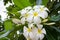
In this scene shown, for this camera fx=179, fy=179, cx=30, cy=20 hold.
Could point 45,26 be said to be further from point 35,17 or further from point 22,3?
point 22,3

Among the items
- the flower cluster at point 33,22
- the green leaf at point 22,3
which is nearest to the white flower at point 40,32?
the flower cluster at point 33,22

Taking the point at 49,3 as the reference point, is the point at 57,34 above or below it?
below

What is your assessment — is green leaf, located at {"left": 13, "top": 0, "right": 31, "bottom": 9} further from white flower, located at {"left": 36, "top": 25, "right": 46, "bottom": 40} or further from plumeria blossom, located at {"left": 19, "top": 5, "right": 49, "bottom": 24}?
white flower, located at {"left": 36, "top": 25, "right": 46, "bottom": 40}

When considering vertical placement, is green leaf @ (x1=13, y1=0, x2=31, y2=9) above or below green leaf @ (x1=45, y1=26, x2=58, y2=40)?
above

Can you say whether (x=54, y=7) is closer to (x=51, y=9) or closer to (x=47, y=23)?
(x=51, y=9)

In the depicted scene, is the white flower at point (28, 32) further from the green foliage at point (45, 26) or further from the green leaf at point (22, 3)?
the green leaf at point (22, 3)

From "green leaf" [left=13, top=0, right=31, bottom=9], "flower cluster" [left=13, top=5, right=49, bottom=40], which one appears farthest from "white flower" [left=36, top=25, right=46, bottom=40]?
"green leaf" [left=13, top=0, right=31, bottom=9]

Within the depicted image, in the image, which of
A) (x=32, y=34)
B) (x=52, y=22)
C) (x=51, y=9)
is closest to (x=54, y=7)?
(x=51, y=9)
